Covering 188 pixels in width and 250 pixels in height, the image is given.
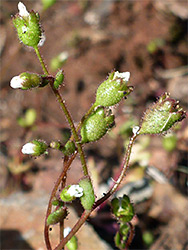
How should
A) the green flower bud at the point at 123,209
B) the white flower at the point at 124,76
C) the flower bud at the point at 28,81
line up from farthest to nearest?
1. the green flower bud at the point at 123,209
2. the white flower at the point at 124,76
3. the flower bud at the point at 28,81

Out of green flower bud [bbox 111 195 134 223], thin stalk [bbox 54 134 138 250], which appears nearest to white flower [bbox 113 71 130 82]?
thin stalk [bbox 54 134 138 250]

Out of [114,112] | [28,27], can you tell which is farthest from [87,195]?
[114,112]

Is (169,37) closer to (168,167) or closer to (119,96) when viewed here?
(168,167)

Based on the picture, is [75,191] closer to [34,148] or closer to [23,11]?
[34,148]

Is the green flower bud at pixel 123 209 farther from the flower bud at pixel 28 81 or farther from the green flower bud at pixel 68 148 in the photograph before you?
the flower bud at pixel 28 81

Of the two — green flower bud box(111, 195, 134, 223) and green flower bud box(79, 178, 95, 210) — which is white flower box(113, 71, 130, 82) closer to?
green flower bud box(79, 178, 95, 210)

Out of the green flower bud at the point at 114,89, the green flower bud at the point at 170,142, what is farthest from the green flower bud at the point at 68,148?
the green flower bud at the point at 170,142

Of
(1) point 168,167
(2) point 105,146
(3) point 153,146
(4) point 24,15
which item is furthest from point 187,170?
(4) point 24,15
